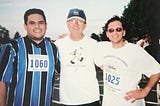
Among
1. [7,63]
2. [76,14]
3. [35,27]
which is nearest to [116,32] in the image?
[76,14]

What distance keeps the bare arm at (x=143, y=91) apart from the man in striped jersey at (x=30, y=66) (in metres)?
0.65

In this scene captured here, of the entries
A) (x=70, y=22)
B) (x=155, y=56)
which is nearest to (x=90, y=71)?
(x=70, y=22)

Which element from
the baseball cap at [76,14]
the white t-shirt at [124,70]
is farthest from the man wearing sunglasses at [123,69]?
the baseball cap at [76,14]

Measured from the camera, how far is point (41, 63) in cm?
181

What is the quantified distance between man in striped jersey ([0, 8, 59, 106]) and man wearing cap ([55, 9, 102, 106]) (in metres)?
0.10

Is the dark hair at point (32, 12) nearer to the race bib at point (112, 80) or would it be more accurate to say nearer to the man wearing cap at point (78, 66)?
the man wearing cap at point (78, 66)

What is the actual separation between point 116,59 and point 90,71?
0.77 feet

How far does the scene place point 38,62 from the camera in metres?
1.79

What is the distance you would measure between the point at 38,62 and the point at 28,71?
0.11 meters

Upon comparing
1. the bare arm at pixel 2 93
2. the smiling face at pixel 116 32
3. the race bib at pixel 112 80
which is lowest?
the bare arm at pixel 2 93

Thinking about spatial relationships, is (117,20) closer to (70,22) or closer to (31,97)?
(70,22)

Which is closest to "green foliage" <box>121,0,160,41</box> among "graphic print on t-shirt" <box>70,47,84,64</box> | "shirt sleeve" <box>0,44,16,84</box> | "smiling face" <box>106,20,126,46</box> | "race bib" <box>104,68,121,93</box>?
"smiling face" <box>106,20,126,46</box>

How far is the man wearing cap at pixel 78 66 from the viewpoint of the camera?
71.7 inches

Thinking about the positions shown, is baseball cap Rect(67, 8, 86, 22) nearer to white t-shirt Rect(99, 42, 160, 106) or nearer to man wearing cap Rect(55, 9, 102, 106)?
man wearing cap Rect(55, 9, 102, 106)
